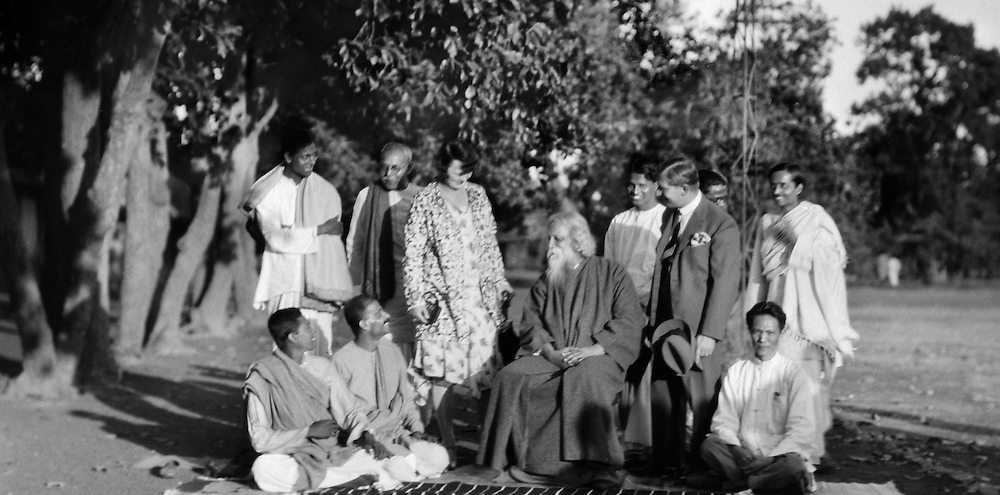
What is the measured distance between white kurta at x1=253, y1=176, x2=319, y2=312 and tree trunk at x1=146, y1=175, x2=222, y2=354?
8275mm

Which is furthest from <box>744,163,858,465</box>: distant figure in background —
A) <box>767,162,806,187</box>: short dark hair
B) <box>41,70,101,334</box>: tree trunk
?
<box>41,70,101,334</box>: tree trunk

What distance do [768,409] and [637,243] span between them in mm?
1796

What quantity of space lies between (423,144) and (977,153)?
48.8 metres

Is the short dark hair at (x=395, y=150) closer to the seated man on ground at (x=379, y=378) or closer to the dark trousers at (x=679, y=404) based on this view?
the seated man on ground at (x=379, y=378)

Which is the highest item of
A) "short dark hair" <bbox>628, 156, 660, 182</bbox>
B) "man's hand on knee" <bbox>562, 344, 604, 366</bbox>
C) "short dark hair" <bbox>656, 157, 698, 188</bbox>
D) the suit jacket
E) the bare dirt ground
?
"short dark hair" <bbox>628, 156, 660, 182</bbox>

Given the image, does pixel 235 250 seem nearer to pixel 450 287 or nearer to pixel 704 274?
pixel 450 287

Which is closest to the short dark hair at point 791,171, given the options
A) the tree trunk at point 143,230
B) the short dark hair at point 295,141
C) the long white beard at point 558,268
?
the long white beard at point 558,268

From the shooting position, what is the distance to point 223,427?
10289 millimetres

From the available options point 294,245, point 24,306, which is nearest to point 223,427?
point 24,306

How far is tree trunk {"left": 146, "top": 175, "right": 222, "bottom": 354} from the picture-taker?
1602cm

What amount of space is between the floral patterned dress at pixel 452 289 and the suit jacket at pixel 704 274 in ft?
3.71

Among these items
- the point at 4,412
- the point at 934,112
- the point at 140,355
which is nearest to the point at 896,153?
the point at 934,112

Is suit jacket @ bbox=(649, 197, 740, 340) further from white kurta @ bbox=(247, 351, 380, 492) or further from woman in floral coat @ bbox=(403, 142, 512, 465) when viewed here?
white kurta @ bbox=(247, 351, 380, 492)

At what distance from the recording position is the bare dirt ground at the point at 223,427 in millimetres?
8062
